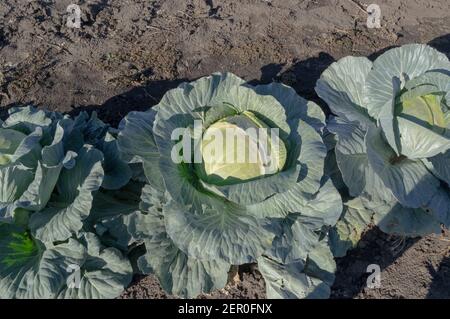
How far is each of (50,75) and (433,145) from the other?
3.40 metres

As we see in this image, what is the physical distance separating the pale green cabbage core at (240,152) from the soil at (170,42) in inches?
63.6

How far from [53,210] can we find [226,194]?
1.24m

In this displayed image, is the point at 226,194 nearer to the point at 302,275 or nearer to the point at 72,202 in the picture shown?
the point at 302,275

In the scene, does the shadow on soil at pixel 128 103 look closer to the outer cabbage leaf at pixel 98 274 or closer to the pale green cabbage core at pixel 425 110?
the outer cabbage leaf at pixel 98 274

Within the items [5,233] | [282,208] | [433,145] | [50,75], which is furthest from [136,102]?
[433,145]

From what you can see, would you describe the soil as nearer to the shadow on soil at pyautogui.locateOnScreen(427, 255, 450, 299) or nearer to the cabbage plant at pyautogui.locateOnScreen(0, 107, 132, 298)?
the cabbage plant at pyautogui.locateOnScreen(0, 107, 132, 298)

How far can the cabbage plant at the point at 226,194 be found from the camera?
3.13 meters

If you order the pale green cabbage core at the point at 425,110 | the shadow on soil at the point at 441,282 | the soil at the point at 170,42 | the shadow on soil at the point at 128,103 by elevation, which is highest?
the pale green cabbage core at the point at 425,110

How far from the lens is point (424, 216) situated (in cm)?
366

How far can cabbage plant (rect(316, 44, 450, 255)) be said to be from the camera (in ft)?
11.3

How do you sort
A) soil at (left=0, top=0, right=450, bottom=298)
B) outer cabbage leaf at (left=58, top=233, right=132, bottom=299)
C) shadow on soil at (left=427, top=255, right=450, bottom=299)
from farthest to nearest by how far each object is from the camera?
soil at (left=0, top=0, right=450, bottom=298)
shadow on soil at (left=427, top=255, right=450, bottom=299)
outer cabbage leaf at (left=58, top=233, right=132, bottom=299)

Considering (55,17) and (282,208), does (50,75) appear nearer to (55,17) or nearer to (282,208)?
(55,17)

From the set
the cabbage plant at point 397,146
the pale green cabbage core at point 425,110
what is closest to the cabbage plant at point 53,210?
the cabbage plant at point 397,146

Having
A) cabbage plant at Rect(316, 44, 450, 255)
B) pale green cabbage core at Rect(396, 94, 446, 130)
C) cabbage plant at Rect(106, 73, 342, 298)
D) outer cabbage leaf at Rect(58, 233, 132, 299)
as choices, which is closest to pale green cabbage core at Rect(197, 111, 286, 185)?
cabbage plant at Rect(106, 73, 342, 298)
